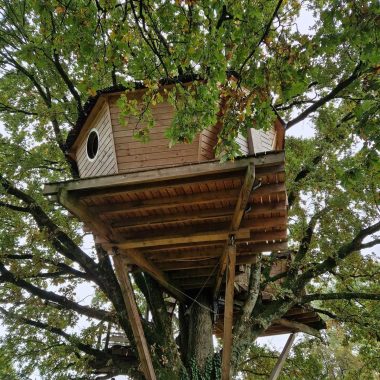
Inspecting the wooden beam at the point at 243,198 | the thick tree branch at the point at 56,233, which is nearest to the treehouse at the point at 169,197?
the wooden beam at the point at 243,198

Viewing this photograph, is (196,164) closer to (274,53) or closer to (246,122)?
(246,122)

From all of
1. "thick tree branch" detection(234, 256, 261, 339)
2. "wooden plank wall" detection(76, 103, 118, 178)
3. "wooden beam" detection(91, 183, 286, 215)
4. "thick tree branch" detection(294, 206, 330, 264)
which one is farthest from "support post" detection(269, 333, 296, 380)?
"wooden plank wall" detection(76, 103, 118, 178)

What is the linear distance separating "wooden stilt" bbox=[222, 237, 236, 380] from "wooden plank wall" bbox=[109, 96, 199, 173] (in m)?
1.43

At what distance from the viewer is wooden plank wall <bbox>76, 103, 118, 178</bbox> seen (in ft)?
18.8

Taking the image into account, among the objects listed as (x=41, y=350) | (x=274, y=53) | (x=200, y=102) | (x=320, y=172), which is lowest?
(x=41, y=350)

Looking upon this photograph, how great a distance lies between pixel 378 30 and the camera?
306 centimetres

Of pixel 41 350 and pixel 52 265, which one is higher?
pixel 52 265

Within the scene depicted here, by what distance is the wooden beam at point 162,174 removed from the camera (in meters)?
4.44

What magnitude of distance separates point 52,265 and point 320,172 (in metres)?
5.62

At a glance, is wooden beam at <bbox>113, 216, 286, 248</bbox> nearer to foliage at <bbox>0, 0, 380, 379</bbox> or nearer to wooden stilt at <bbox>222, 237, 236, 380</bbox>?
wooden stilt at <bbox>222, 237, 236, 380</bbox>

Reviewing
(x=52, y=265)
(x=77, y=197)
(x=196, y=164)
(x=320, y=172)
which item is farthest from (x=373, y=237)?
(x=52, y=265)

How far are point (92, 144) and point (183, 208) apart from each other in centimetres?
239

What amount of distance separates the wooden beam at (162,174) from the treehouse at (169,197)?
12mm

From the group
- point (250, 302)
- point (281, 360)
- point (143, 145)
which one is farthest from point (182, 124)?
point (281, 360)
